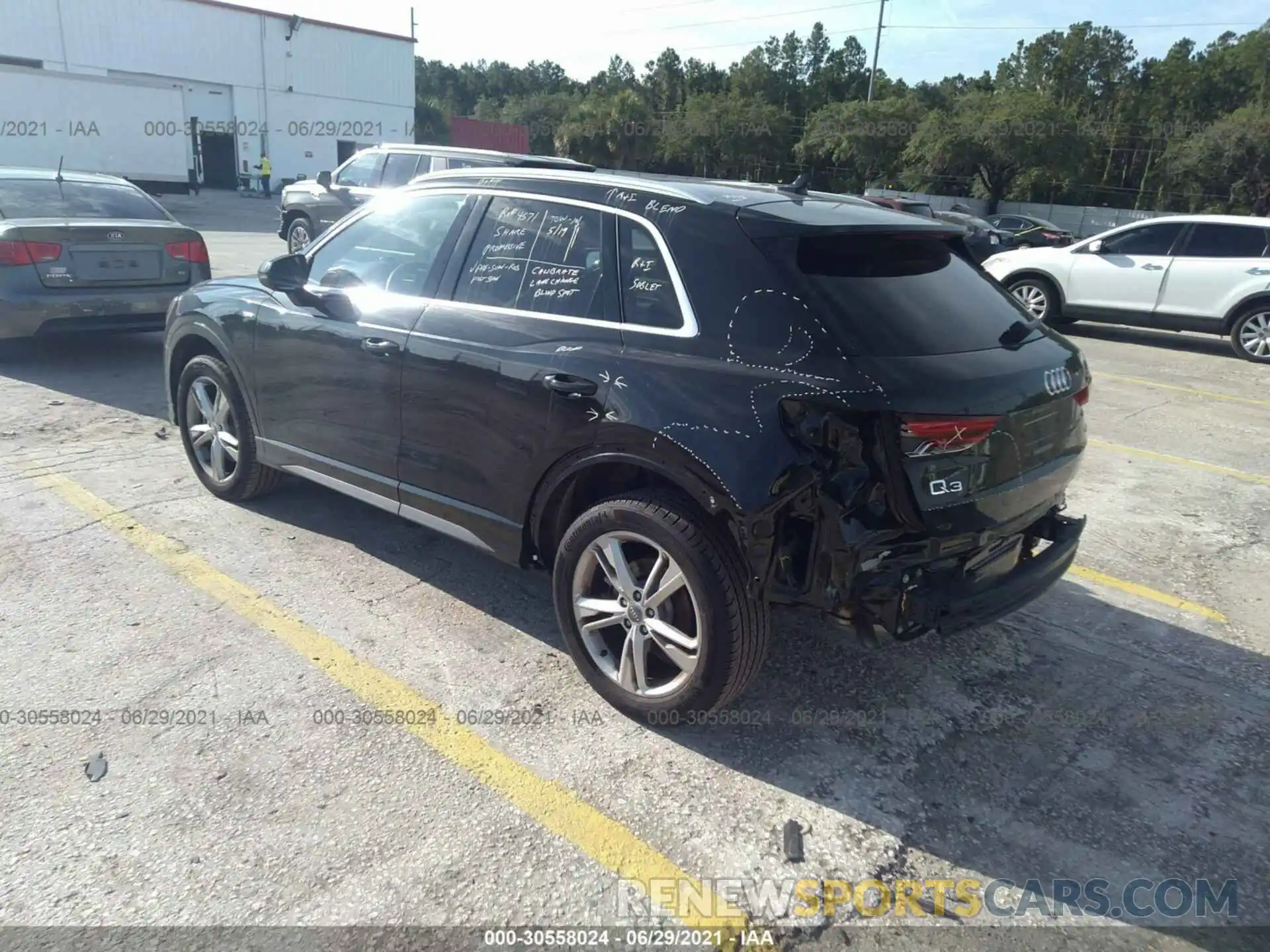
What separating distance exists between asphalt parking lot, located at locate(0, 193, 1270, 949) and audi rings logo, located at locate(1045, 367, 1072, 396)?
1.19 m

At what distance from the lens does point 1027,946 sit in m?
2.41

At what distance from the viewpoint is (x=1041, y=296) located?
12.5 m

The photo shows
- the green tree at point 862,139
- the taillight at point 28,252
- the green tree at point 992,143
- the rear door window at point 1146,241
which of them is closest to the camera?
the taillight at point 28,252

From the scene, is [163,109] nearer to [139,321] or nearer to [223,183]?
[223,183]

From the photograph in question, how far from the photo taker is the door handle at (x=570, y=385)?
125 inches

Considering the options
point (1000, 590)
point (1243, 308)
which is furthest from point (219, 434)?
point (1243, 308)

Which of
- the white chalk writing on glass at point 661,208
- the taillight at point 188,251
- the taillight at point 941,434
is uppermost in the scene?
the white chalk writing on glass at point 661,208

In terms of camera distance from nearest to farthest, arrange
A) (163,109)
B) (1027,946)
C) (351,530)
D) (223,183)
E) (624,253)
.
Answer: (1027,946), (624,253), (351,530), (163,109), (223,183)

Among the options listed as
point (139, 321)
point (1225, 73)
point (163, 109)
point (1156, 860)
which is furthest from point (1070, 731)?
point (1225, 73)

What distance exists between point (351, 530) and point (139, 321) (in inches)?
164

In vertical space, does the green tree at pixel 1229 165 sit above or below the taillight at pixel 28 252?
above

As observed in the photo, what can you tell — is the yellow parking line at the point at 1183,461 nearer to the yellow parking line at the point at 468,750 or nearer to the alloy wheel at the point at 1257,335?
the alloy wheel at the point at 1257,335

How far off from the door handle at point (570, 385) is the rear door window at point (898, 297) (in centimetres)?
81

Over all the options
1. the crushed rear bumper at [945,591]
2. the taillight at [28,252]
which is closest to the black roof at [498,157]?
the taillight at [28,252]
